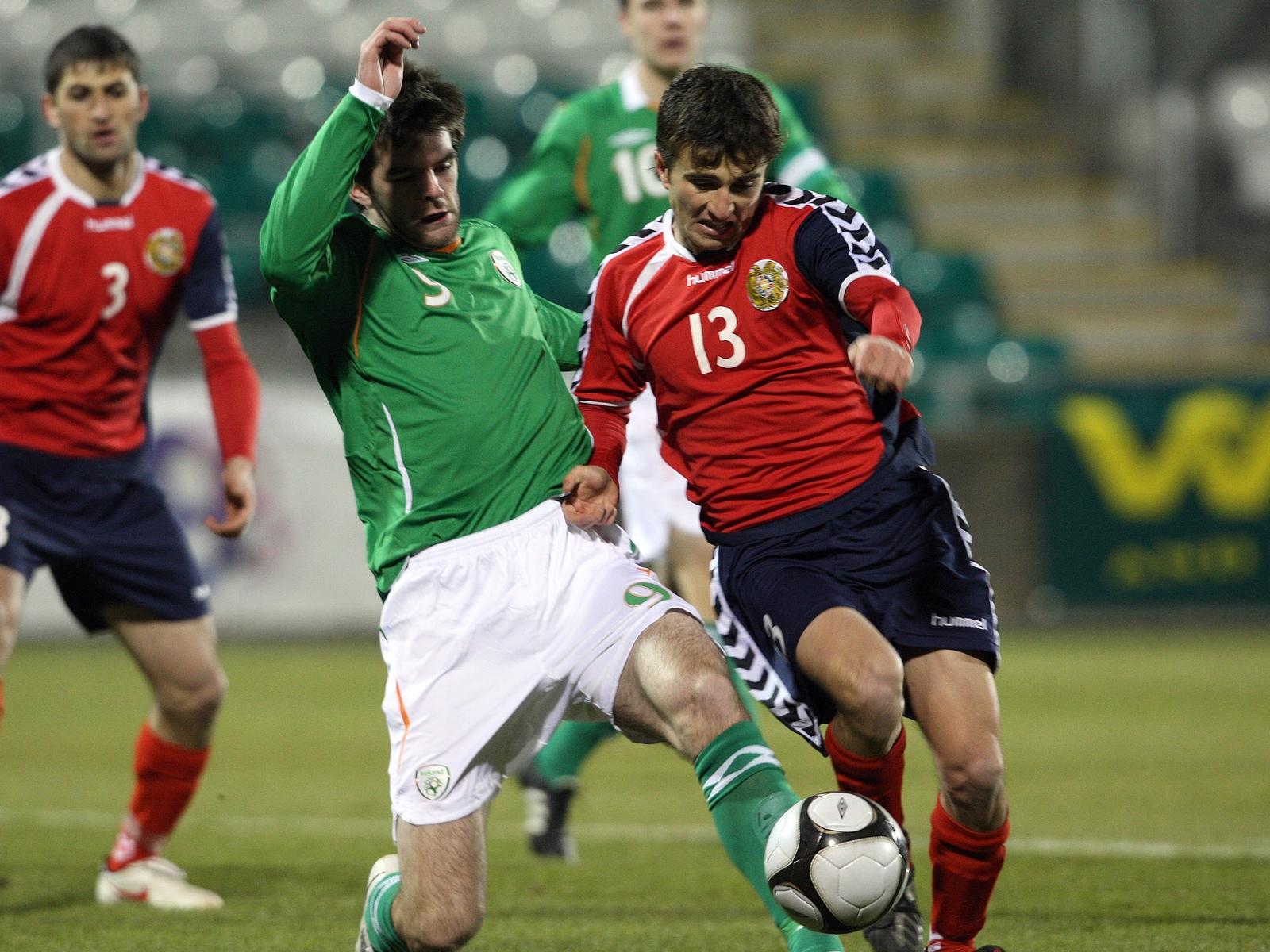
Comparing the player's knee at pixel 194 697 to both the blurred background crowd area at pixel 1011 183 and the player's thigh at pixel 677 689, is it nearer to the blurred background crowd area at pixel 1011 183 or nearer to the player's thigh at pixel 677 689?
the player's thigh at pixel 677 689

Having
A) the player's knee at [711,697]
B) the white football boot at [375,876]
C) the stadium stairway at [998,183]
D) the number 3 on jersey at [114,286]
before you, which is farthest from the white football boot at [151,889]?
the stadium stairway at [998,183]

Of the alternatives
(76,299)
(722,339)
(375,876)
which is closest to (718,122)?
(722,339)

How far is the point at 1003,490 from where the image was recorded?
12164 mm

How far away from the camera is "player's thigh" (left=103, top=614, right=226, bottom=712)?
202 inches

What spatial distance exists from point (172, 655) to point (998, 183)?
44.2ft

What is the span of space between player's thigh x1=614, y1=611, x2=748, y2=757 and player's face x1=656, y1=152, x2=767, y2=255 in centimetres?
81

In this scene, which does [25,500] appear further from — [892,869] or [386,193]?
[892,869]

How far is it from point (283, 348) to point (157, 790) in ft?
25.5

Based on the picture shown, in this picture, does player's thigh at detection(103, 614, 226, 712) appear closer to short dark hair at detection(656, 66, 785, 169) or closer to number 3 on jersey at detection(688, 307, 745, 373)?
number 3 on jersey at detection(688, 307, 745, 373)

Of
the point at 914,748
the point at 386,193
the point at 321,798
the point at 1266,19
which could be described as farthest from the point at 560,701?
the point at 1266,19

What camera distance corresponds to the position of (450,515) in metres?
3.74

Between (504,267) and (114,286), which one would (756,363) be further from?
(114,286)

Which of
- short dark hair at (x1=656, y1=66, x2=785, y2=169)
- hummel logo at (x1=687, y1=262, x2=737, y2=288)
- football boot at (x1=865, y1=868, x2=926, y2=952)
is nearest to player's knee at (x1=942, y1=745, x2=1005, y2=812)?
football boot at (x1=865, y1=868, x2=926, y2=952)

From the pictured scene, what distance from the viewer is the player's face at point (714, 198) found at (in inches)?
145
